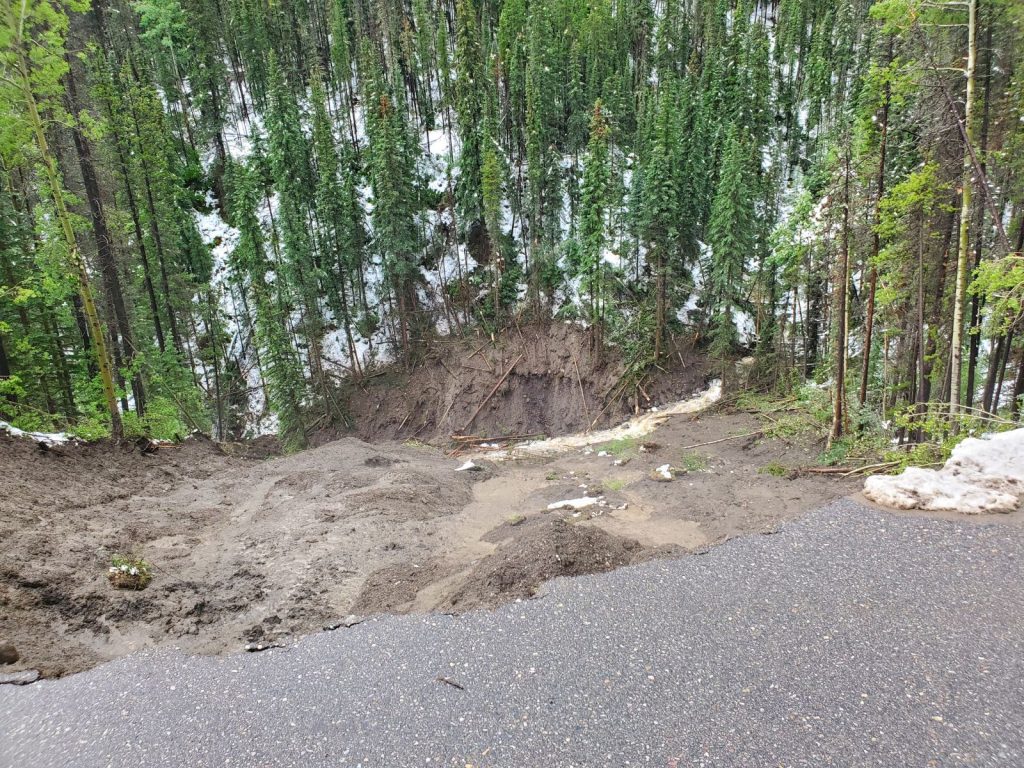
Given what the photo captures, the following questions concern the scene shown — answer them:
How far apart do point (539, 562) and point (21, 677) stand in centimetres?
555

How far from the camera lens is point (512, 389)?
110 ft

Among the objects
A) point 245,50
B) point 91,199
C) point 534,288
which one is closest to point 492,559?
point 91,199

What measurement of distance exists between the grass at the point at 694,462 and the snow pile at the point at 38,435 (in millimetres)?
16453

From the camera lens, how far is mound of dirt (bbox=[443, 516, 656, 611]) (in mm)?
6359

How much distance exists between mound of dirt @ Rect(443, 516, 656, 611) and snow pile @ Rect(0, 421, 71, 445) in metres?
11.0

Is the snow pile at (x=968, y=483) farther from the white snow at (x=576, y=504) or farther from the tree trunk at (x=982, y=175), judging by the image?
the white snow at (x=576, y=504)

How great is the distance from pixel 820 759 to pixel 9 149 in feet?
56.2

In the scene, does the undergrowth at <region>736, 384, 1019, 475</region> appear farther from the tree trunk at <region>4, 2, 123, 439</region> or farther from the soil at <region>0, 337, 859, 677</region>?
the tree trunk at <region>4, 2, 123, 439</region>

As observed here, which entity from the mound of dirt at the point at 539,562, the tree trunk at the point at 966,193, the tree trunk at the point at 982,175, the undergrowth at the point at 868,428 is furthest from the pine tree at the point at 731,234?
the mound of dirt at the point at 539,562

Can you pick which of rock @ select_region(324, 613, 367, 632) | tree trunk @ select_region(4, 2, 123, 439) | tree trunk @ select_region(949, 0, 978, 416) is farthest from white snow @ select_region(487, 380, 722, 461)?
rock @ select_region(324, 613, 367, 632)

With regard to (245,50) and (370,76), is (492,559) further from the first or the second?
(245,50)

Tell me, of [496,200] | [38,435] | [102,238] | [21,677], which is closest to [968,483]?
[21,677]

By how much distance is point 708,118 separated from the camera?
42094 millimetres

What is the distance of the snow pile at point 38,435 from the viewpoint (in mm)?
10984
